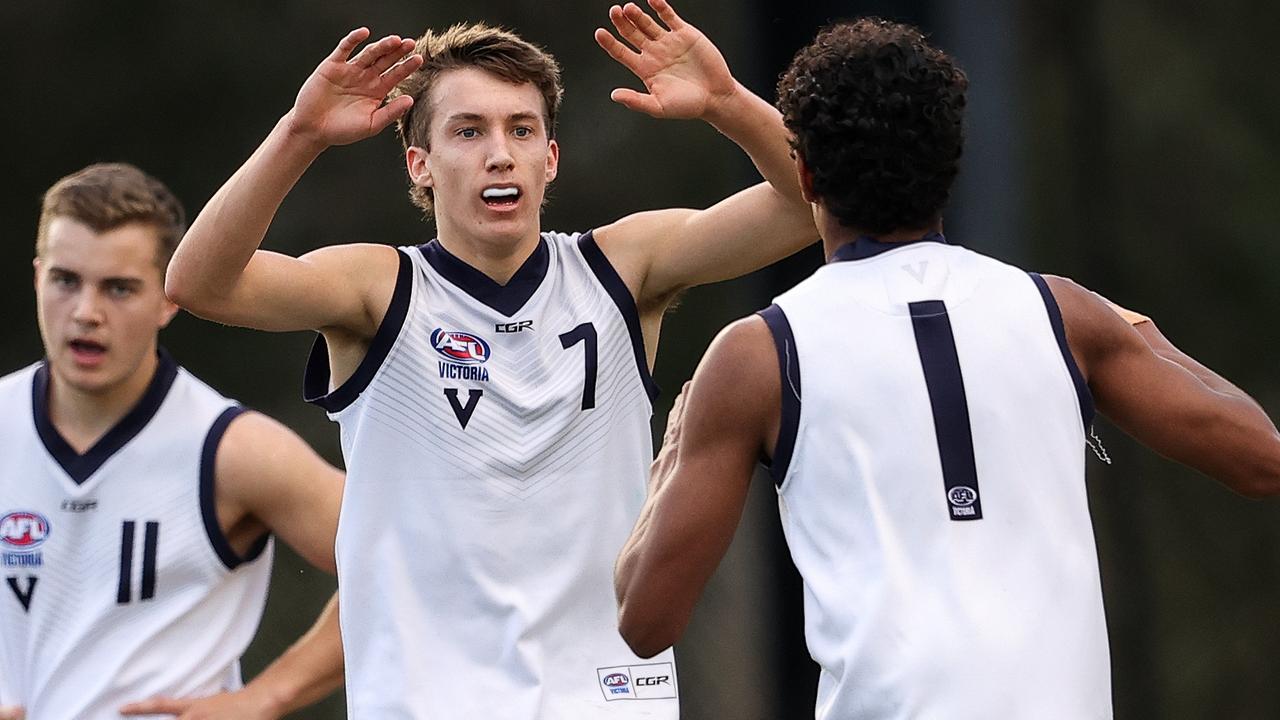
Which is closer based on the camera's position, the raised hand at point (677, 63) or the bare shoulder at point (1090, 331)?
the bare shoulder at point (1090, 331)

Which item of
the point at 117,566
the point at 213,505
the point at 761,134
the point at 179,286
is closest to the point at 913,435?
the point at 761,134

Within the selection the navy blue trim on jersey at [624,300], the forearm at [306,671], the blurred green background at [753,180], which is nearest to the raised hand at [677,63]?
the navy blue trim on jersey at [624,300]

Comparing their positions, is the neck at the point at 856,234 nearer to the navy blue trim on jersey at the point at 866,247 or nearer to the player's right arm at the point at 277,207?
the navy blue trim on jersey at the point at 866,247

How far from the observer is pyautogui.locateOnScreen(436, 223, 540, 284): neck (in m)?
4.25

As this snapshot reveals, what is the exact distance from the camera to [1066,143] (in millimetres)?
7711

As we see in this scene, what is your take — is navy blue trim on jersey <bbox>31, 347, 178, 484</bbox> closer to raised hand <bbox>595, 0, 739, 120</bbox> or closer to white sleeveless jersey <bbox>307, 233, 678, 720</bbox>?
white sleeveless jersey <bbox>307, 233, 678, 720</bbox>

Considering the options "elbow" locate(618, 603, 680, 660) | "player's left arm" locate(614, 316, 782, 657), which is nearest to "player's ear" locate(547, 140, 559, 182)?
"player's left arm" locate(614, 316, 782, 657)

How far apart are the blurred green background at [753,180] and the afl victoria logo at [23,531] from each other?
3.14 m

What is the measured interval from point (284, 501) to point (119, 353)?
22.7 inches

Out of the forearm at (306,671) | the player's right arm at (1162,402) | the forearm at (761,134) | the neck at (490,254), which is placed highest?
the forearm at (761,134)

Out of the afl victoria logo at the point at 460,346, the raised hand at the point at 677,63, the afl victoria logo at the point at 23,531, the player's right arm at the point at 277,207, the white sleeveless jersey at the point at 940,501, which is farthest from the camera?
the afl victoria logo at the point at 23,531

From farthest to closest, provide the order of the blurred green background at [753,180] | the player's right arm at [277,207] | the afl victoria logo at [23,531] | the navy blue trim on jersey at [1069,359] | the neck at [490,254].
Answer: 1. the blurred green background at [753,180]
2. the afl victoria logo at [23,531]
3. the neck at [490,254]
4. the player's right arm at [277,207]
5. the navy blue trim on jersey at [1069,359]

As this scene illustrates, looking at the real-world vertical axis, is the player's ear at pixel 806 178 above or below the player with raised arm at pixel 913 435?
above

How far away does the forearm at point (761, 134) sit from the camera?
4.09m
